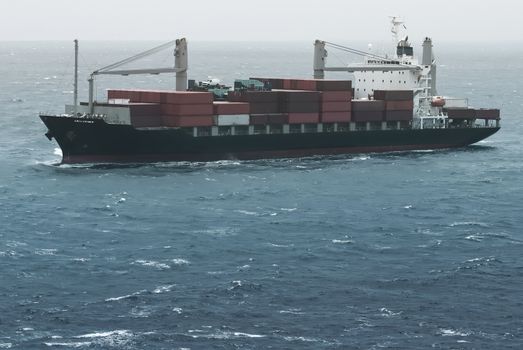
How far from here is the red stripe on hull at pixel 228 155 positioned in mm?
93125

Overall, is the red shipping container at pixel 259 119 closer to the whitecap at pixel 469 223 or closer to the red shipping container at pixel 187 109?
the red shipping container at pixel 187 109

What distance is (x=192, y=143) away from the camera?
314ft

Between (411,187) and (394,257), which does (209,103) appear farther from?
(394,257)

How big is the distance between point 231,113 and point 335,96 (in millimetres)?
12356

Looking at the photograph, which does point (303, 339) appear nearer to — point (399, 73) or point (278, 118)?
point (278, 118)

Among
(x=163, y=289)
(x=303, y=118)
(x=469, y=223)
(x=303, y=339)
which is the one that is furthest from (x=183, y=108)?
(x=303, y=339)

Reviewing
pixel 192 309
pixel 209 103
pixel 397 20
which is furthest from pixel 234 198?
pixel 397 20

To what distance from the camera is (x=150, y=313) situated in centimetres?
4784

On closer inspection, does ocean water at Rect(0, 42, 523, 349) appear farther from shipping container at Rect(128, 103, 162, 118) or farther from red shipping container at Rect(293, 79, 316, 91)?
red shipping container at Rect(293, 79, 316, 91)

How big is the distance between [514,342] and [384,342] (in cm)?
568

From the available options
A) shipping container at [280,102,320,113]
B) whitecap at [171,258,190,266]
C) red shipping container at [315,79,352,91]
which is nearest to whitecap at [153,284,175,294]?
whitecap at [171,258,190,266]

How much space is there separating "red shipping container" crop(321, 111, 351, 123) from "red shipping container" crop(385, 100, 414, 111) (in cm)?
512

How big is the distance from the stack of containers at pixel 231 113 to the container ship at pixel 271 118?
10 centimetres

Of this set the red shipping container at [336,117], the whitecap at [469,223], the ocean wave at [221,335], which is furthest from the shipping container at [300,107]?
the ocean wave at [221,335]
